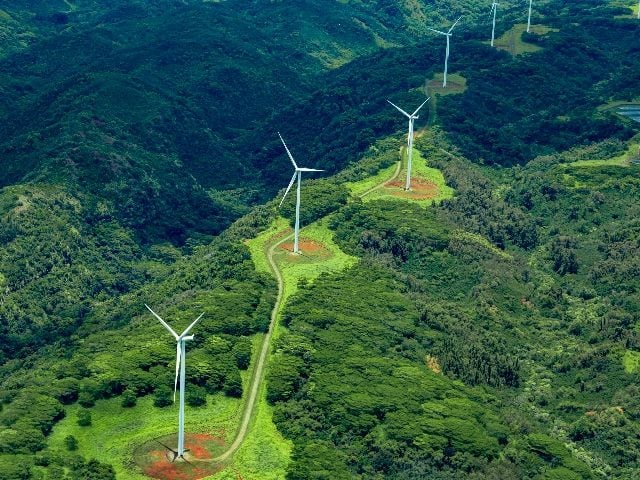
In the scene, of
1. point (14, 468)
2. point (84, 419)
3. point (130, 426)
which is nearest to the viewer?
point (14, 468)

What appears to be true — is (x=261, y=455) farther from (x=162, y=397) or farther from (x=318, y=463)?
(x=162, y=397)

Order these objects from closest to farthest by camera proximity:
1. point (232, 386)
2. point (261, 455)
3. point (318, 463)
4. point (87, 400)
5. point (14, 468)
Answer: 1. point (14, 468)
2. point (318, 463)
3. point (261, 455)
4. point (87, 400)
5. point (232, 386)

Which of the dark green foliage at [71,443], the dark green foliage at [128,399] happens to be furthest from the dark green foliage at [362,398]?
the dark green foliage at [71,443]

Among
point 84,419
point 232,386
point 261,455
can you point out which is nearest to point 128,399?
point 84,419

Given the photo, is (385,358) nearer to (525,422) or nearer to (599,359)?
(525,422)

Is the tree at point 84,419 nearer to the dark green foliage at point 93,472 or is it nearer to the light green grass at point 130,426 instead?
the light green grass at point 130,426

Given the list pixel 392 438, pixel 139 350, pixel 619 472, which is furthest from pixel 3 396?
pixel 619 472

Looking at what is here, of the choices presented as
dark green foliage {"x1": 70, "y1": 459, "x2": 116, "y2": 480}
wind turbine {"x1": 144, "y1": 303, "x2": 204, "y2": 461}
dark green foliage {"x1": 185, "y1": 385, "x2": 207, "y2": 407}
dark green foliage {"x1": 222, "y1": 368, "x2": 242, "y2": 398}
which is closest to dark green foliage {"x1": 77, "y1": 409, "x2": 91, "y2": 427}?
dark green foliage {"x1": 70, "y1": 459, "x2": 116, "y2": 480}

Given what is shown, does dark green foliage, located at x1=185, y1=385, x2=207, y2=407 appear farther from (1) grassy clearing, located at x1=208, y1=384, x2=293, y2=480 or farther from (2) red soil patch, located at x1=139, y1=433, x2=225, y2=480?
(1) grassy clearing, located at x1=208, y1=384, x2=293, y2=480
